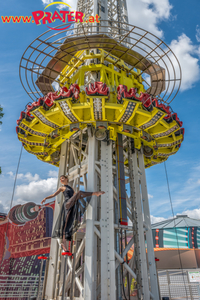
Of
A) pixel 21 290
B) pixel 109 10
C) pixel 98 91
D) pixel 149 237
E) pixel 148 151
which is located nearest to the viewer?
pixel 98 91

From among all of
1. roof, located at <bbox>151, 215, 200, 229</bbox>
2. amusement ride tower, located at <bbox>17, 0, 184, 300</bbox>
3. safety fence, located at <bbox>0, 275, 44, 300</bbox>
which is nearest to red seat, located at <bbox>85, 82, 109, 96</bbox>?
amusement ride tower, located at <bbox>17, 0, 184, 300</bbox>

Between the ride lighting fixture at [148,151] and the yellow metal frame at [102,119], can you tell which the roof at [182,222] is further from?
the ride lighting fixture at [148,151]

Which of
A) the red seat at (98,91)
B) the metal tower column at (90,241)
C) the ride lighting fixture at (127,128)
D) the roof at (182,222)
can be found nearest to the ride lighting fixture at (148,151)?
the ride lighting fixture at (127,128)

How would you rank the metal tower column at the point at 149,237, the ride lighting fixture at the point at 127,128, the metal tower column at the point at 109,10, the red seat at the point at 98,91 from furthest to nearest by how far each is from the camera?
1. the metal tower column at the point at 109,10
2. the ride lighting fixture at the point at 127,128
3. the metal tower column at the point at 149,237
4. the red seat at the point at 98,91

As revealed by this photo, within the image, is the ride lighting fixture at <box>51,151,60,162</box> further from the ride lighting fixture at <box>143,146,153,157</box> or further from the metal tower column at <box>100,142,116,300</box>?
the ride lighting fixture at <box>143,146,153,157</box>

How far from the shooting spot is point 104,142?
433 inches

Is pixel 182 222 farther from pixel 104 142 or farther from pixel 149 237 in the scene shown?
pixel 104 142

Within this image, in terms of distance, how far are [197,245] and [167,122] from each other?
63.1 feet

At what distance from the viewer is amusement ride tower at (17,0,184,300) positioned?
9.15 meters

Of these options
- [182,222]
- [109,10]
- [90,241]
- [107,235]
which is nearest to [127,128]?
[107,235]

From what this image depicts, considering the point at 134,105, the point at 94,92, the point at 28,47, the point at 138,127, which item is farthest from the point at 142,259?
the point at 28,47

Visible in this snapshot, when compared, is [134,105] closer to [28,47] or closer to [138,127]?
[138,127]

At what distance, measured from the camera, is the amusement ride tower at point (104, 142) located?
915 cm

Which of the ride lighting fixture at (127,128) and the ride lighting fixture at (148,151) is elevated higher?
the ride lighting fixture at (148,151)
